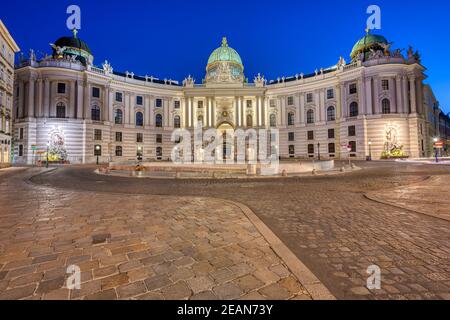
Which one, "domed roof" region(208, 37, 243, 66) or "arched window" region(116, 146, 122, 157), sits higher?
"domed roof" region(208, 37, 243, 66)

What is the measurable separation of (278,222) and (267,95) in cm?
5402

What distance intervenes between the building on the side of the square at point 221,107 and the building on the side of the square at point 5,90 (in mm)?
4558

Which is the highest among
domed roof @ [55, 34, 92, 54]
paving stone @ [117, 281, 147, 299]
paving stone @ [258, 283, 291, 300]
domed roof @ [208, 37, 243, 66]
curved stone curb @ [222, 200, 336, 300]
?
domed roof @ [208, 37, 243, 66]

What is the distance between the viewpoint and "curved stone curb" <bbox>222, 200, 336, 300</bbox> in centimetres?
261

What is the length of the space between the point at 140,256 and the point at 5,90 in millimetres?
41590

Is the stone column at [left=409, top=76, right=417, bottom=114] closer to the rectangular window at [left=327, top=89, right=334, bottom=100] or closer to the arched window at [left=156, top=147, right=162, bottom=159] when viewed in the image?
the rectangular window at [left=327, top=89, right=334, bottom=100]

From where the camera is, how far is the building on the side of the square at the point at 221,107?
41.8 m

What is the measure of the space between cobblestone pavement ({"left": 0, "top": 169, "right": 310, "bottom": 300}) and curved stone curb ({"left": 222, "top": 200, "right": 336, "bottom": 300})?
9 cm

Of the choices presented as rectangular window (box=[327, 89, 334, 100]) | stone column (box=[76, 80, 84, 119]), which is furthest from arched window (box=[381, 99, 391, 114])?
stone column (box=[76, 80, 84, 119])

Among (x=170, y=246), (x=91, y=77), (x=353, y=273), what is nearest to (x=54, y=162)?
(x=91, y=77)

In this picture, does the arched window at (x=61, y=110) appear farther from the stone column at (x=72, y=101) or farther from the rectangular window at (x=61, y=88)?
the rectangular window at (x=61, y=88)

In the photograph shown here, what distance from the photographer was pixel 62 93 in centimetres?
4266

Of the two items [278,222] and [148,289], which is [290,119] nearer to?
[278,222]

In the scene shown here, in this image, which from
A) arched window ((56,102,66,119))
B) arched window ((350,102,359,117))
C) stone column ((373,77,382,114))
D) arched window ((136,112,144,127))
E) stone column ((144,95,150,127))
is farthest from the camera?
stone column ((144,95,150,127))
